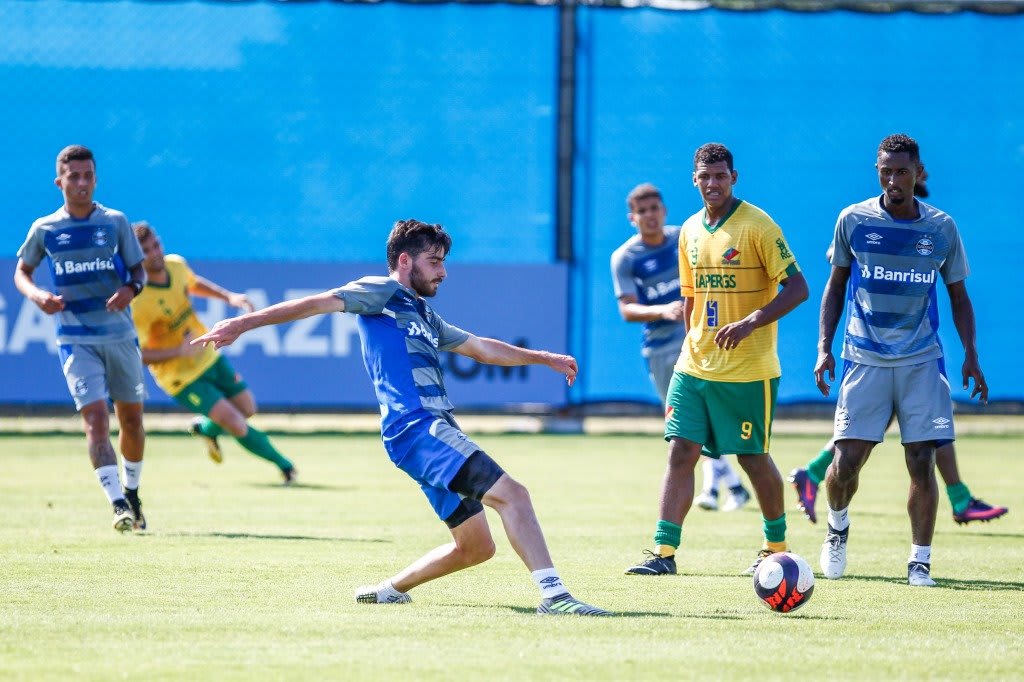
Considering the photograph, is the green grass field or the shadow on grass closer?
the green grass field

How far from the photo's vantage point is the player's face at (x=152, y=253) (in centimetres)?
1317

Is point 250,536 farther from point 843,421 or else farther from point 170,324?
point 170,324

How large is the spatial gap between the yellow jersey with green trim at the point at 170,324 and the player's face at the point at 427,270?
7.00 m

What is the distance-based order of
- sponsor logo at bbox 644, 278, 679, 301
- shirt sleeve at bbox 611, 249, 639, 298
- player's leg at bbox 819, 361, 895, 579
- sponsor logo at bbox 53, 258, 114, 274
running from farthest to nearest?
sponsor logo at bbox 644, 278, 679, 301
shirt sleeve at bbox 611, 249, 639, 298
sponsor logo at bbox 53, 258, 114, 274
player's leg at bbox 819, 361, 895, 579

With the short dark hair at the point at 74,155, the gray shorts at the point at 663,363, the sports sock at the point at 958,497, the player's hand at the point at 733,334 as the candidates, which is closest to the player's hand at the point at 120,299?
the short dark hair at the point at 74,155

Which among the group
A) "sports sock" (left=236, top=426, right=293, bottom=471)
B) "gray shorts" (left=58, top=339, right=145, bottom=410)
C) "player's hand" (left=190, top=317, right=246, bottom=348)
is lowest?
"sports sock" (left=236, top=426, right=293, bottom=471)

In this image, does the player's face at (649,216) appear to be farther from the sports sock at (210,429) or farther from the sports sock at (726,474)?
the sports sock at (210,429)

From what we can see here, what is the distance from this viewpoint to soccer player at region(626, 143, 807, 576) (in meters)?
8.85

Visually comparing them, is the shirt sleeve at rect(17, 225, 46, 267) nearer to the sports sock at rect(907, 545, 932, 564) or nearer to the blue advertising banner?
the sports sock at rect(907, 545, 932, 564)

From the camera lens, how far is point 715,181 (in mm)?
8852

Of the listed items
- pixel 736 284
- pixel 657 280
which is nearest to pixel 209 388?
pixel 657 280

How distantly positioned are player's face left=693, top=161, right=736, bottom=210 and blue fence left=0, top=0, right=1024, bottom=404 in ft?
38.2

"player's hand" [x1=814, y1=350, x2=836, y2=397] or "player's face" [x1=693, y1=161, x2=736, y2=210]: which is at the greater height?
"player's face" [x1=693, y1=161, x2=736, y2=210]

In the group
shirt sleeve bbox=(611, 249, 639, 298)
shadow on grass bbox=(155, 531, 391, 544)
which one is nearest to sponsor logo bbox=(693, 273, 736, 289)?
shadow on grass bbox=(155, 531, 391, 544)
